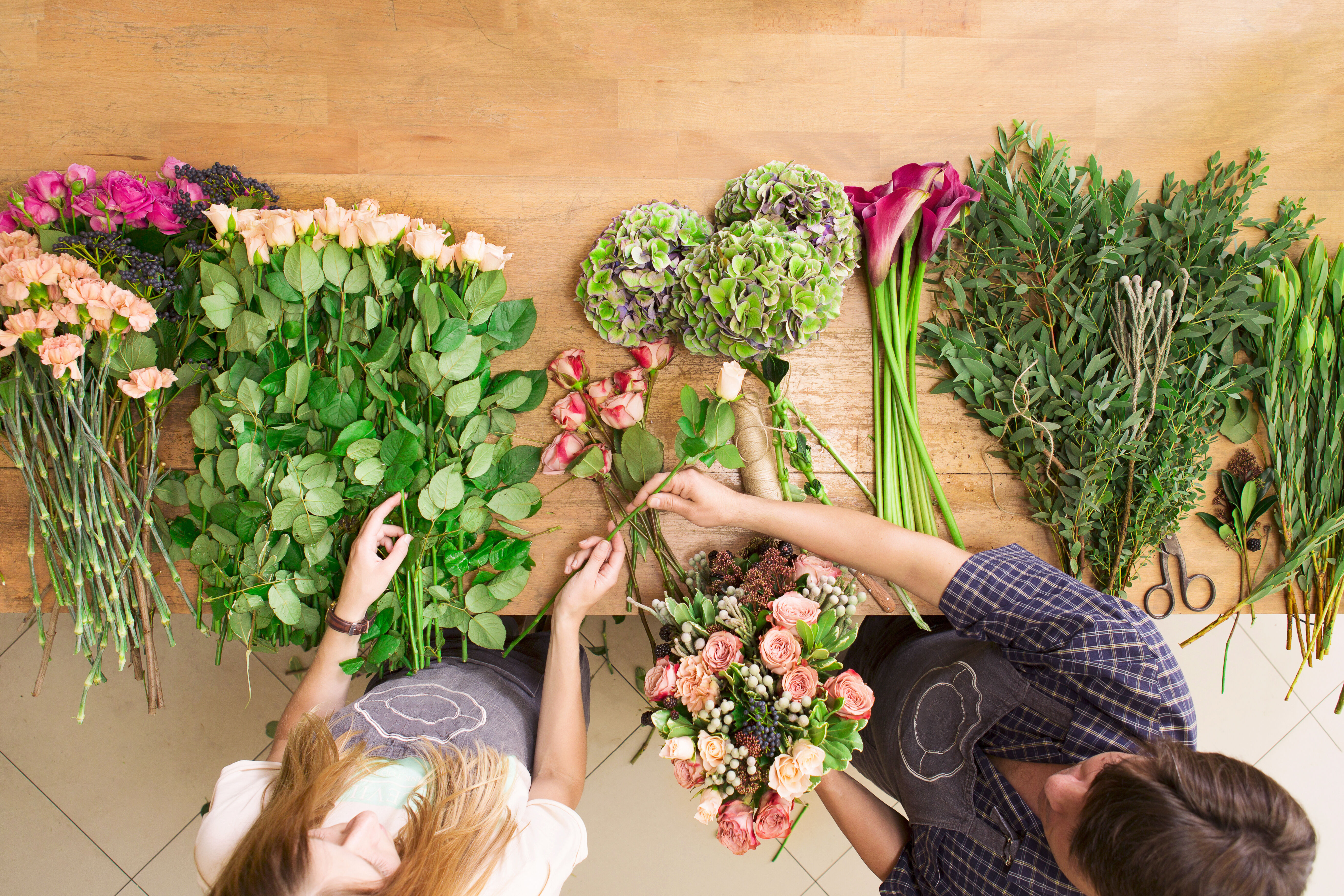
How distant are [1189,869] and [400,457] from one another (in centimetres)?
130

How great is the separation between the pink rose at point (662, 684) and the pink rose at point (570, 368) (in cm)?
55

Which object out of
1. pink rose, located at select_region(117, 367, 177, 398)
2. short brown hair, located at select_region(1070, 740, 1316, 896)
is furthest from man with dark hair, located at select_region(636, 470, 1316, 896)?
pink rose, located at select_region(117, 367, 177, 398)

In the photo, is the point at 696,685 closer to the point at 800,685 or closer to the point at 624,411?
the point at 800,685

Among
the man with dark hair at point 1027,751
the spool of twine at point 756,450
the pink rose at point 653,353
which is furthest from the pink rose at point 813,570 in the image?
the pink rose at point 653,353

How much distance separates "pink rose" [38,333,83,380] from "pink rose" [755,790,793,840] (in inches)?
51.5

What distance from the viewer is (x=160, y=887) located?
1.83 metres

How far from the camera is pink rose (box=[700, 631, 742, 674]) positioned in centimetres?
104

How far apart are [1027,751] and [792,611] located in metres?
0.49

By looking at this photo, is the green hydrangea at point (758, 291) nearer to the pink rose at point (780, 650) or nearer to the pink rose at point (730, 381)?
the pink rose at point (730, 381)

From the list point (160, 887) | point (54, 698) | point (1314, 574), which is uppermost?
point (1314, 574)

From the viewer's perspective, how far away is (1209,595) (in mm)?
1317

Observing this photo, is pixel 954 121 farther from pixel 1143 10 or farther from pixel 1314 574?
pixel 1314 574

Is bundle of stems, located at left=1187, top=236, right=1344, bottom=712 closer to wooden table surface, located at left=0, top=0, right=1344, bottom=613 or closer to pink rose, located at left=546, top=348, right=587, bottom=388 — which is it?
wooden table surface, located at left=0, top=0, right=1344, bottom=613

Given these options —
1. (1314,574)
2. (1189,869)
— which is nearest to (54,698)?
(1189,869)
